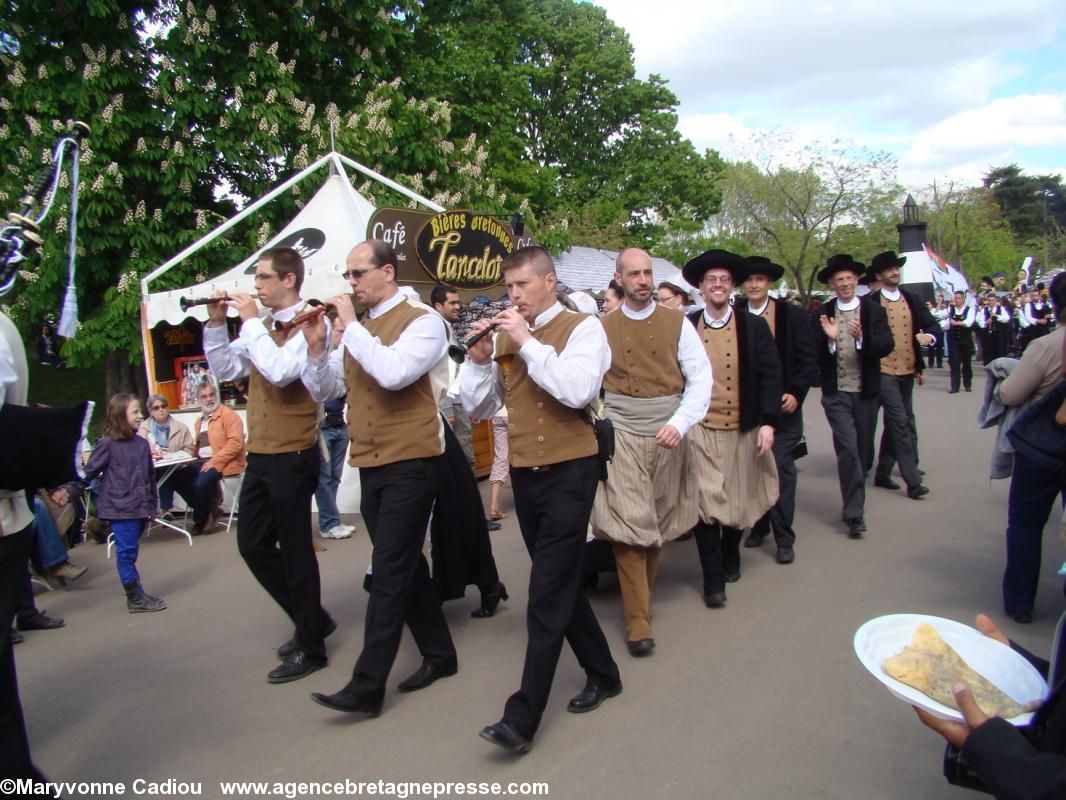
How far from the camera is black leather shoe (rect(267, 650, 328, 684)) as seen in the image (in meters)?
4.45

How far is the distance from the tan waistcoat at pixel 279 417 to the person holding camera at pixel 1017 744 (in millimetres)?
3238

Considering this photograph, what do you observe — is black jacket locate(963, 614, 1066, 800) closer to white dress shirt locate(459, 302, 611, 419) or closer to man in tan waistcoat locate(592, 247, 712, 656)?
white dress shirt locate(459, 302, 611, 419)

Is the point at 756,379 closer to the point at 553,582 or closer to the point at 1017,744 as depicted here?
the point at 553,582

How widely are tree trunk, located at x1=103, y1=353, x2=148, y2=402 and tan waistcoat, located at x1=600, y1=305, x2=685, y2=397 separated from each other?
34.2ft

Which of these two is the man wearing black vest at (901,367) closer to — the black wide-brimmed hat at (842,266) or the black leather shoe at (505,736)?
the black wide-brimmed hat at (842,266)

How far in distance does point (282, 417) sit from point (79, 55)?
979cm

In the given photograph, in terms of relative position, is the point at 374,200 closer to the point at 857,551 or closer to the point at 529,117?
the point at 857,551

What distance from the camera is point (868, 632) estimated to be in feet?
6.99

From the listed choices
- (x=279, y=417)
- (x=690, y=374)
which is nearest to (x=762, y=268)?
(x=690, y=374)

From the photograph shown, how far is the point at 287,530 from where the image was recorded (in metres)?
4.38

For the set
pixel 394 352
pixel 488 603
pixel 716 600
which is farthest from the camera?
pixel 488 603

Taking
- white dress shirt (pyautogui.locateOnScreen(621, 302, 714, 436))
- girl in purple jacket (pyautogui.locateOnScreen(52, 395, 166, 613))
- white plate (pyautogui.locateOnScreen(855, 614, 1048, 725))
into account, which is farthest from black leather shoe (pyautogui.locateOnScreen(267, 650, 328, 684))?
white plate (pyautogui.locateOnScreen(855, 614, 1048, 725))

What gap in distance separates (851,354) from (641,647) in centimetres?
376

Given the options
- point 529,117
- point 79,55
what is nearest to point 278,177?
point 79,55
